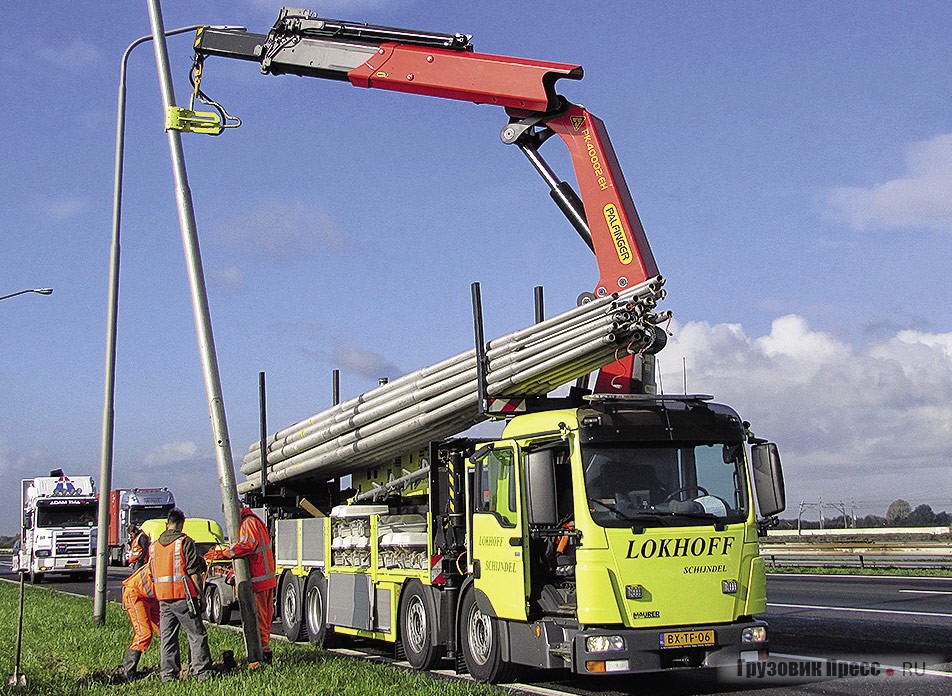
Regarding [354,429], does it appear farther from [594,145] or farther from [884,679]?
[884,679]

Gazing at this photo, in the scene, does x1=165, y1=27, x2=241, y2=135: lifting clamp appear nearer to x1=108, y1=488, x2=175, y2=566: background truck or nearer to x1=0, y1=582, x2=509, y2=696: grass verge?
x1=0, y1=582, x2=509, y2=696: grass verge

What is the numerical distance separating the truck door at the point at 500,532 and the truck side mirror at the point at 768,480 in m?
2.25

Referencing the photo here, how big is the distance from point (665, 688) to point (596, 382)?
3.28 m

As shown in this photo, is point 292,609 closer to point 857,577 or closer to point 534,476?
point 534,476

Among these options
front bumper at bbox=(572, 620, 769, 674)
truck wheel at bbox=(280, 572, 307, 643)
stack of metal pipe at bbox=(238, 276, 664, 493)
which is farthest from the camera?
truck wheel at bbox=(280, 572, 307, 643)

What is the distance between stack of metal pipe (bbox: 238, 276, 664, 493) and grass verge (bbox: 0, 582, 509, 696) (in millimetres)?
2615

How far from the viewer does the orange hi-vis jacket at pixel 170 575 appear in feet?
39.1

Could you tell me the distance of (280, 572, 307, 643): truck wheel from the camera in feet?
53.7

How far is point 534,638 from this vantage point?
35.0 ft

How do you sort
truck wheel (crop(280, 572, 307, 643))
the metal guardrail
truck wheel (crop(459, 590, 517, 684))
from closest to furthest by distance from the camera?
truck wheel (crop(459, 590, 517, 684)) → truck wheel (crop(280, 572, 307, 643)) → the metal guardrail

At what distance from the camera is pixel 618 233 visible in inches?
499

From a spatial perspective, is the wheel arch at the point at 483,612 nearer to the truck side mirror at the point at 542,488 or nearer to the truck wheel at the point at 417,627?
the truck wheel at the point at 417,627

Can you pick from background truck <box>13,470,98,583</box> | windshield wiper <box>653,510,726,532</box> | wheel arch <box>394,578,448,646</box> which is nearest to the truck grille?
background truck <box>13,470,98,583</box>

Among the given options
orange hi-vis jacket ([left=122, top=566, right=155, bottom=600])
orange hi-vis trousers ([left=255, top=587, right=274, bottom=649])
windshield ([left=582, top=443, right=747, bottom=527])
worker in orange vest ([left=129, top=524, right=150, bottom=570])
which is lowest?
orange hi-vis trousers ([left=255, top=587, right=274, bottom=649])
